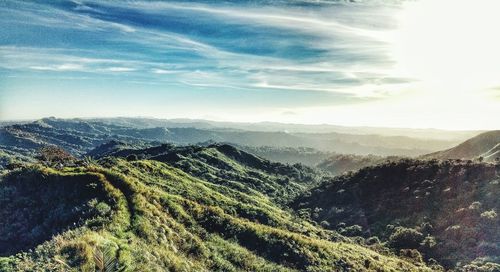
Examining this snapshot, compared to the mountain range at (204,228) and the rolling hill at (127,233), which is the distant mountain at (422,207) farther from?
the rolling hill at (127,233)

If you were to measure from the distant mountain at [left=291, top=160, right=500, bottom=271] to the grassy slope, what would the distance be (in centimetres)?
2825

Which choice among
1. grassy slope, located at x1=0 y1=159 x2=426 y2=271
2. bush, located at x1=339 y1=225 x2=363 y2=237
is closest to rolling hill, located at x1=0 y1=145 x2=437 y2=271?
grassy slope, located at x1=0 y1=159 x2=426 y2=271

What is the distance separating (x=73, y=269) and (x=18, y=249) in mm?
17057

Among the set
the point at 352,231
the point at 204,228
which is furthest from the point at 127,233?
the point at 352,231

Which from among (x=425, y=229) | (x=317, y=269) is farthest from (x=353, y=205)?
(x=317, y=269)

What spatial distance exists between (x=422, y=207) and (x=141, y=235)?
298 ft

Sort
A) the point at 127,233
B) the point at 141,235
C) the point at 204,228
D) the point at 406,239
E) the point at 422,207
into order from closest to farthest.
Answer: the point at 127,233
the point at 141,235
the point at 204,228
the point at 406,239
the point at 422,207

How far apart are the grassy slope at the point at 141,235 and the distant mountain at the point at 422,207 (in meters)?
28.2

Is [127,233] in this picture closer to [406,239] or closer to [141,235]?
[141,235]

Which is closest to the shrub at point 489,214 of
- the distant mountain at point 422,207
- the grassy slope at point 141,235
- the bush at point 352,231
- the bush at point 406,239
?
the distant mountain at point 422,207

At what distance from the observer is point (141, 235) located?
39688 mm

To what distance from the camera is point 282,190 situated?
168 m

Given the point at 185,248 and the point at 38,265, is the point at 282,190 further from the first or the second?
the point at 38,265

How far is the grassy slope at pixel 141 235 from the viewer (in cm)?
3197
